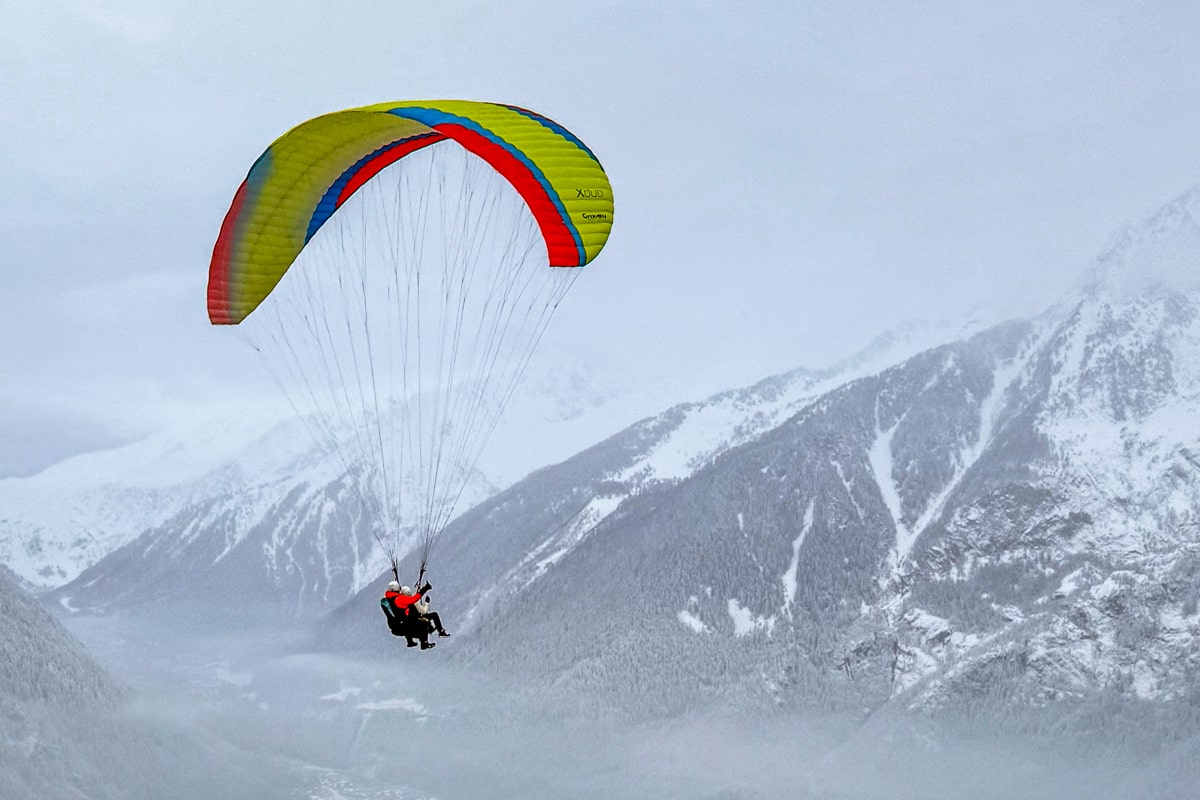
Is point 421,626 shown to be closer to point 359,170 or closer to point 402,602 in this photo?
point 402,602

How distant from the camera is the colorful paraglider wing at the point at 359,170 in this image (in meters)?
34.3

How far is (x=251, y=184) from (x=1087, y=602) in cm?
19128

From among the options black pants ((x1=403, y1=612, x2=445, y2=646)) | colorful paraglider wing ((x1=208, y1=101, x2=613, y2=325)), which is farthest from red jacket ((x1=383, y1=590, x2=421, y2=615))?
colorful paraglider wing ((x1=208, y1=101, x2=613, y2=325))

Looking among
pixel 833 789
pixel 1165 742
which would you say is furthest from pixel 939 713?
pixel 1165 742

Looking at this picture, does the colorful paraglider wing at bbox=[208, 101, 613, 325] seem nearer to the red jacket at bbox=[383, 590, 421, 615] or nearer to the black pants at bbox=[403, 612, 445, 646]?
the red jacket at bbox=[383, 590, 421, 615]

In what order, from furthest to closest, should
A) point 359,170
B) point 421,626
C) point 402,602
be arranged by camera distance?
1. point 359,170
2. point 402,602
3. point 421,626

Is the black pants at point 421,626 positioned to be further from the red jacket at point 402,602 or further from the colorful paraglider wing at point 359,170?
the colorful paraglider wing at point 359,170

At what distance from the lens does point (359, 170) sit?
38.4 metres

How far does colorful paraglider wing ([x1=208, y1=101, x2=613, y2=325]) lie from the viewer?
34312 millimetres

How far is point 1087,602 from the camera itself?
636 feet

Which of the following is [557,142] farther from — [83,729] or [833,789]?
[833,789]

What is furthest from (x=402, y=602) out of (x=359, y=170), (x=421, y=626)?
(x=359, y=170)

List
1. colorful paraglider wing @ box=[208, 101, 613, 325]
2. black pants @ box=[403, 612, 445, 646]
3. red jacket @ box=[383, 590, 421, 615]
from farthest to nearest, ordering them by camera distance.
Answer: colorful paraglider wing @ box=[208, 101, 613, 325]
red jacket @ box=[383, 590, 421, 615]
black pants @ box=[403, 612, 445, 646]

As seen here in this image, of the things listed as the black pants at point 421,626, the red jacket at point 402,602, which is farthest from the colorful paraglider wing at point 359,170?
the black pants at point 421,626
